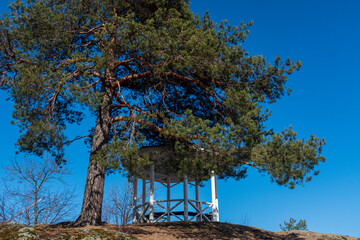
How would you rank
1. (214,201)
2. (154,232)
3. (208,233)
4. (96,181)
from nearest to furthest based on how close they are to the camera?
(154,232)
(96,181)
(208,233)
(214,201)

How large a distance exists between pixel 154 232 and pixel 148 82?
4539mm

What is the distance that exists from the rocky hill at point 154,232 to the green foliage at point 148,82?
1641mm

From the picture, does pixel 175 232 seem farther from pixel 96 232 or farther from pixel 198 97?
pixel 198 97

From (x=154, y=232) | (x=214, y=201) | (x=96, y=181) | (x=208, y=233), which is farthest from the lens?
(x=214, y=201)

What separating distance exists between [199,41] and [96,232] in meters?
5.44

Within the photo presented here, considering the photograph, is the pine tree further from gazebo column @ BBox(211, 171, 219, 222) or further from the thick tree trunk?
gazebo column @ BBox(211, 171, 219, 222)

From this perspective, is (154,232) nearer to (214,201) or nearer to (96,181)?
(96,181)

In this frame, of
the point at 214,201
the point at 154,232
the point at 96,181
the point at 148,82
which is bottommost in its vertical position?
the point at 154,232

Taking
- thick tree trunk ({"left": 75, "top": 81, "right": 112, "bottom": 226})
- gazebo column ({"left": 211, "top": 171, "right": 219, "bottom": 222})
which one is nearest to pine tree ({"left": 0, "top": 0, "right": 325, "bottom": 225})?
Result: thick tree trunk ({"left": 75, "top": 81, "right": 112, "bottom": 226})

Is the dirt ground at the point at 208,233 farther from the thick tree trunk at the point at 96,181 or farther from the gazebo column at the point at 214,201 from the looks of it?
the gazebo column at the point at 214,201

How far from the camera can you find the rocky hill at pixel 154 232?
276 inches

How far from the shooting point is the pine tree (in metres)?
9.14

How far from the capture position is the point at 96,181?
31.8 feet

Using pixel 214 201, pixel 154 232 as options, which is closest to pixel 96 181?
pixel 154 232
